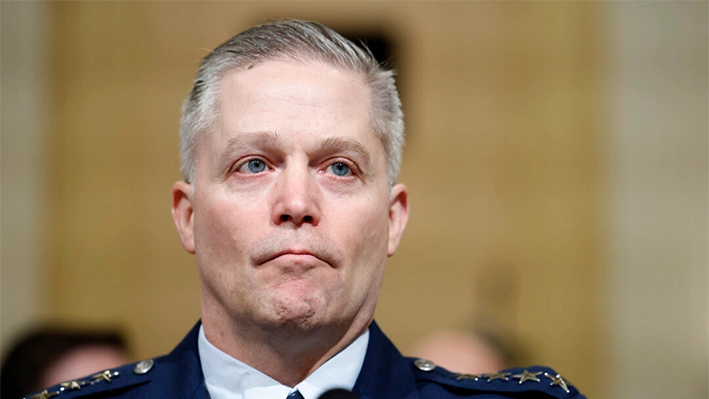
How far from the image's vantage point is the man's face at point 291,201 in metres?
2.26

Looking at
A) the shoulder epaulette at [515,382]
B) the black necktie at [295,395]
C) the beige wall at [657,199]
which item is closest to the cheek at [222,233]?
the black necktie at [295,395]

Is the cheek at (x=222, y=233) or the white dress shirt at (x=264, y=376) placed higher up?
the cheek at (x=222, y=233)

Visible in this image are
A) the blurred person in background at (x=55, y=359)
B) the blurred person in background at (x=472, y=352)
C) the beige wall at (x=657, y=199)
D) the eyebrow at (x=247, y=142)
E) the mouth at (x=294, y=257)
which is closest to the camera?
the mouth at (x=294, y=257)

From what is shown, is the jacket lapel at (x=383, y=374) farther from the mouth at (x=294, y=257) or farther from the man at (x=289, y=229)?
the mouth at (x=294, y=257)

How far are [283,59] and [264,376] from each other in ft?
2.80

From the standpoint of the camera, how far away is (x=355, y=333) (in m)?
2.46

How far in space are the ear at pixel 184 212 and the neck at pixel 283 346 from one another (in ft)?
0.86

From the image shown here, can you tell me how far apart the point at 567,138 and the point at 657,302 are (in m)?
1.25

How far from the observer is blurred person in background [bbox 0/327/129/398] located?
13.2 ft

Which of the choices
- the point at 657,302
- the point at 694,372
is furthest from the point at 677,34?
the point at 694,372

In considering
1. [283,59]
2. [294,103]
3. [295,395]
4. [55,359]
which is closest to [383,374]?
[295,395]

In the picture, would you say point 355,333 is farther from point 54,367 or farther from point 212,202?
point 54,367

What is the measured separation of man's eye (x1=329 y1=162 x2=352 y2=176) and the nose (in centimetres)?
10

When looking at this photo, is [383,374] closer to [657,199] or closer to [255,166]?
[255,166]
